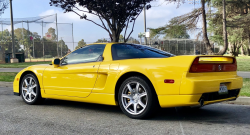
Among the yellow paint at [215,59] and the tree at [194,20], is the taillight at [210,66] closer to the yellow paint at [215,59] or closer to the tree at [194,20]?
the yellow paint at [215,59]

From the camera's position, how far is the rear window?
485cm

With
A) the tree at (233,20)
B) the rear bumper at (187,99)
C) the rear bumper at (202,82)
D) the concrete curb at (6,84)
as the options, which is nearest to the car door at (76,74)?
the rear bumper at (187,99)

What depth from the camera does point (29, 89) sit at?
5945 mm

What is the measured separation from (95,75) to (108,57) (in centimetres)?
40

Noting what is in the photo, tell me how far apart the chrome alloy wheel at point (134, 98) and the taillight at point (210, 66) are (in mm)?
853

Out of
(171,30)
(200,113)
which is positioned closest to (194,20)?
(171,30)

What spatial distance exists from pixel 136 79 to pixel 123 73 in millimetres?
276

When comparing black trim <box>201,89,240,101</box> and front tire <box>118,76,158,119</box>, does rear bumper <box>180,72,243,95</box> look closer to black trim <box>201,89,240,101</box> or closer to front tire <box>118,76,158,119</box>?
black trim <box>201,89,240,101</box>

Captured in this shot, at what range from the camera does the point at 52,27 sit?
37750 millimetres

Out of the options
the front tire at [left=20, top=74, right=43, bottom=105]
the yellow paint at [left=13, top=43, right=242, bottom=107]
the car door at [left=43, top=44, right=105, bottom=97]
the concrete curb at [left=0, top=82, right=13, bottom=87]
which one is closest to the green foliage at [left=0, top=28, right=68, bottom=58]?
the concrete curb at [left=0, top=82, right=13, bottom=87]

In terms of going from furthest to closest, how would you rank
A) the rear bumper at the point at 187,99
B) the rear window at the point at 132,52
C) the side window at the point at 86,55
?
the side window at the point at 86,55
the rear window at the point at 132,52
the rear bumper at the point at 187,99

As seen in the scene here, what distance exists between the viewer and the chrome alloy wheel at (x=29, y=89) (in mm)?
5895

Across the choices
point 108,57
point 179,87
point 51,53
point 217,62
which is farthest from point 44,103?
point 51,53

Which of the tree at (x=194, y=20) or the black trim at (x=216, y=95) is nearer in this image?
the black trim at (x=216, y=95)
